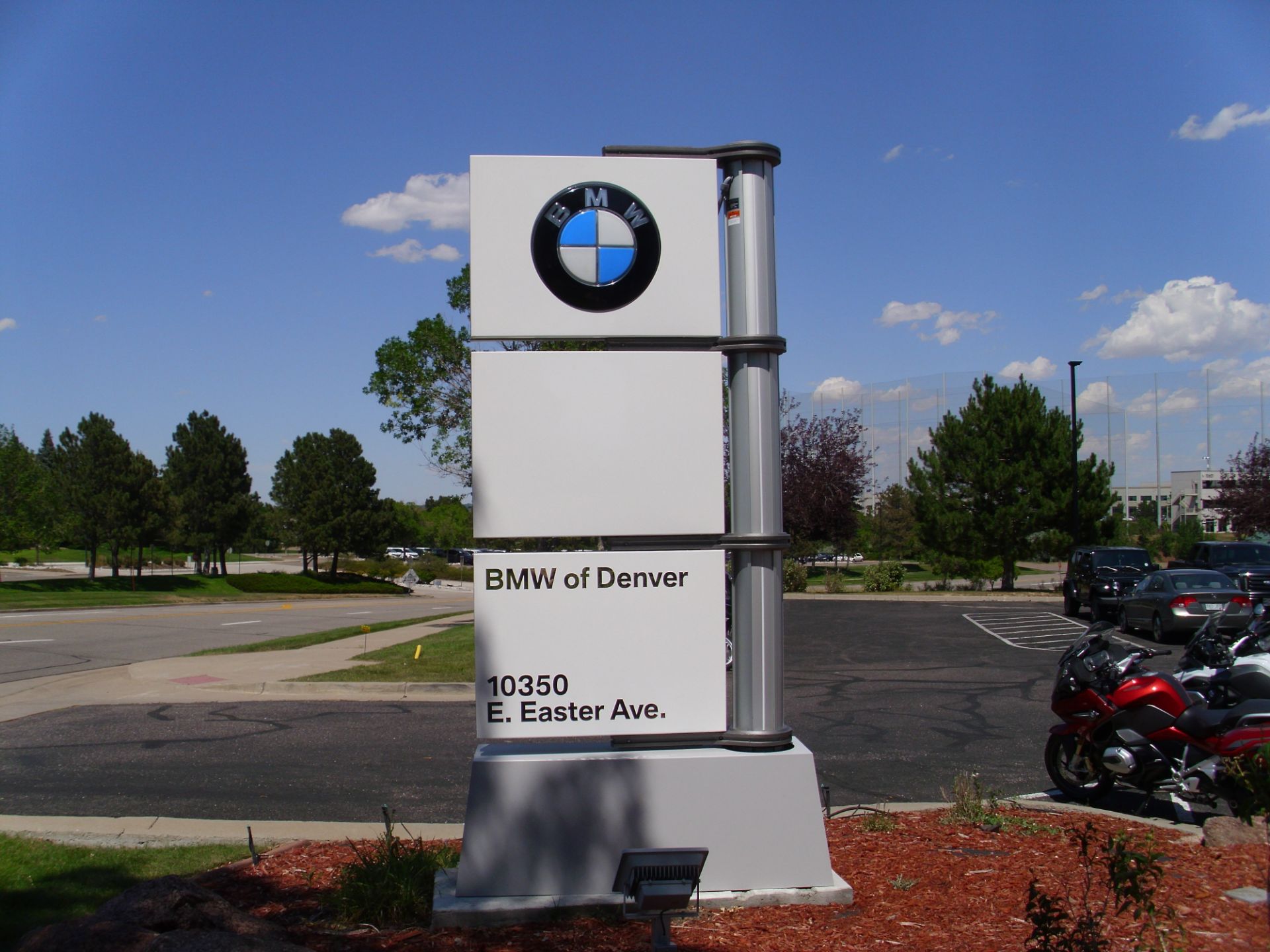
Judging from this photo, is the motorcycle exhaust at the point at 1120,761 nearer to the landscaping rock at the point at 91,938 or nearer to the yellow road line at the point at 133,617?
the landscaping rock at the point at 91,938

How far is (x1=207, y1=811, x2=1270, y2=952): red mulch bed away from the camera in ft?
12.7

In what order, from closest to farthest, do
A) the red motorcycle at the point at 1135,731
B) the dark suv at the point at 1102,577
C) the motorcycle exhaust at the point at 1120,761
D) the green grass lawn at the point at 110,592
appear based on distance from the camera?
1. the red motorcycle at the point at 1135,731
2. the motorcycle exhaust at the point at 1120,761
3. the dark suv at the point at 1102,577
4. the green grass lawn at the point at 110,592

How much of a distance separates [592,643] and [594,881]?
105 centimetres

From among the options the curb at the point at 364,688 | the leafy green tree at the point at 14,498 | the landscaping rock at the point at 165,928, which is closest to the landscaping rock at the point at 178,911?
the landscaping rock at the point at 165,928

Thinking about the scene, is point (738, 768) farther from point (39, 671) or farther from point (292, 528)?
point (292, 528)

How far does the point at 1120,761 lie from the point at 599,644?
410 cm

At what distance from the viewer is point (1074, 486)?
34.5m

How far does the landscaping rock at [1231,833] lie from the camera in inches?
200

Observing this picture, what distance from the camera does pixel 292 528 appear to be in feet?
205

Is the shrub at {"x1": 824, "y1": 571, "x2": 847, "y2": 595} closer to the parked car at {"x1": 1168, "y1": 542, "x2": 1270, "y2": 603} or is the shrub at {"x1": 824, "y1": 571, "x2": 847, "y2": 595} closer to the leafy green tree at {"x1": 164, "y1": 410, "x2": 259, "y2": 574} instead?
the parked car at {"x1": 1168, "y1": 542, "x2": 1270, "y2": 603}

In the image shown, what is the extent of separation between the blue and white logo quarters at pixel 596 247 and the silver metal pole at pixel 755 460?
46 centimetres

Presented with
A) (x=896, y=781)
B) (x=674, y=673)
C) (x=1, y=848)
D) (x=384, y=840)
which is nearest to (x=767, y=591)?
(x=674, y=673)

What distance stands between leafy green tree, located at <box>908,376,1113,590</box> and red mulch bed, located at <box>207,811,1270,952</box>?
32.6 m

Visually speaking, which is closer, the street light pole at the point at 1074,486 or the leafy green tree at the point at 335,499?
the street light pole at the point at 1074,486
